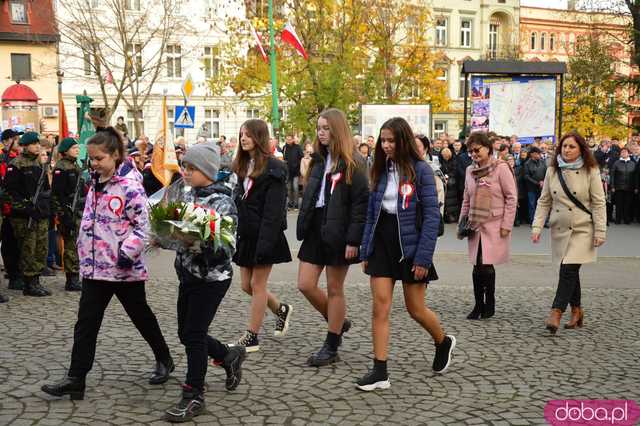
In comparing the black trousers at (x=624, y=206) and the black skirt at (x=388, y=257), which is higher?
the black skirt at (x=388, y=257)

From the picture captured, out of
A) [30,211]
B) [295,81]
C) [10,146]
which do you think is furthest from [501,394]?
[295,81]

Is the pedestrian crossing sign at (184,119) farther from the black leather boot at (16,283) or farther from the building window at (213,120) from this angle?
the building window at (213,120)

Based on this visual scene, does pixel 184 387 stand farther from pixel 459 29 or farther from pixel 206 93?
pixel 459 29

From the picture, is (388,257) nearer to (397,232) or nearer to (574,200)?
(397,232)

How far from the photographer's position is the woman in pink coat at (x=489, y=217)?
25.1ft

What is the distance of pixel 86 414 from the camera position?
4723 millimetres

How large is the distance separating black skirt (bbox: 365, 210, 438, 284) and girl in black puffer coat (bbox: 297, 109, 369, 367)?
1.20 ft

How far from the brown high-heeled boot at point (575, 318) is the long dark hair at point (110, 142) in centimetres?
449

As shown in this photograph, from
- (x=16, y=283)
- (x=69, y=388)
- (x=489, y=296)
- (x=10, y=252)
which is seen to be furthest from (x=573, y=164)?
(x=10, y=252)

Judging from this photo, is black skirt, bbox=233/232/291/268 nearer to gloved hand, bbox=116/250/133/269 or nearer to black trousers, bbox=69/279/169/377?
black trousers, bbox=69/279/169/377

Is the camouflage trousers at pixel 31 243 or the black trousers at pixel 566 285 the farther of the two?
the camouflage trousers at pixel 31 243

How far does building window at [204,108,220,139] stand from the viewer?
160 feet

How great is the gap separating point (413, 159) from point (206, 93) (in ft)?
144

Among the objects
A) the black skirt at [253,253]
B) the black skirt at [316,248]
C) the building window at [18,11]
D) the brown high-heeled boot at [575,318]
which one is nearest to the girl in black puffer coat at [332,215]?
the black skirt at [316,248]
